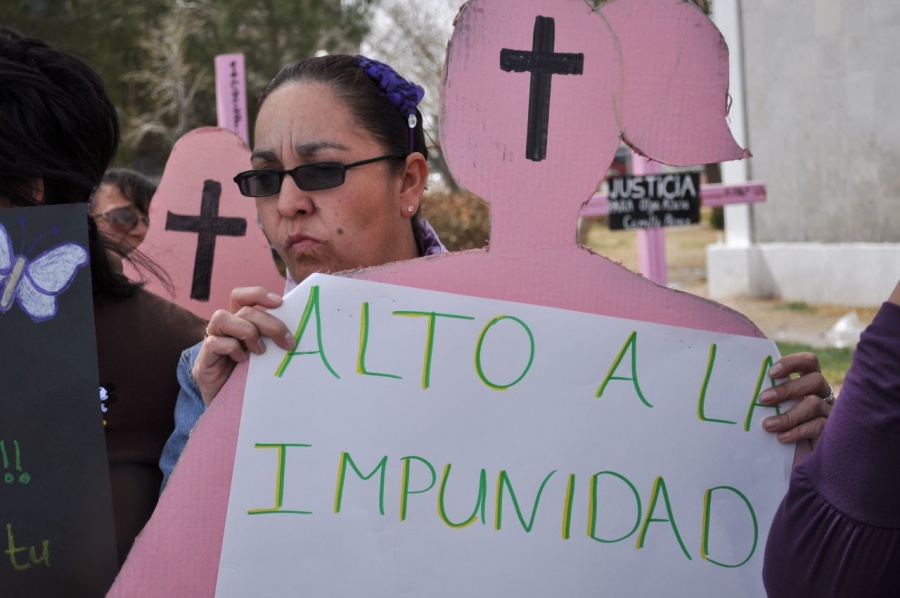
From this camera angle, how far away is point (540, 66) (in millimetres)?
1326

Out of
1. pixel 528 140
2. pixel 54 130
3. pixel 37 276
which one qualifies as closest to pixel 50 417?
pixel 37 276

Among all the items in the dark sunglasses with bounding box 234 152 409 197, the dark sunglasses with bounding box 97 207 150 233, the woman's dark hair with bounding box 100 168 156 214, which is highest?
the woman's dark hair with bounding box 100 168 156 214

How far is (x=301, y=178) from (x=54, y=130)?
389 mm

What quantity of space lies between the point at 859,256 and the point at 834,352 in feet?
7.45

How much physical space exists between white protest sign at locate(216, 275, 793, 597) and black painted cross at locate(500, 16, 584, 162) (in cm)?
24

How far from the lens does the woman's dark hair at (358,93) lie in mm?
1702

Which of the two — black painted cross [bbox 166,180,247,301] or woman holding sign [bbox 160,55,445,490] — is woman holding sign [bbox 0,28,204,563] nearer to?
woman holding sign [bbox 160,55,445,490]

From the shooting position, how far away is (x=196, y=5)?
18188 mm

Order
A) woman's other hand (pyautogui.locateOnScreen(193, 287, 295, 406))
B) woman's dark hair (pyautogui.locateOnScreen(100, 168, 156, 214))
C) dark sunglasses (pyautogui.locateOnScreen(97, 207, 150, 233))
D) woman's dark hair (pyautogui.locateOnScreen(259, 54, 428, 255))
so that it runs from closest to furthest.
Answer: woman's other hand (pyautogui.locateOnScreen(193, 287, 295, 406))
woman's dark hair (pyautogui.locateOnScreen(259, 54, 428, 255))
dark sunglasses (pyautogui.locateOnScreen(97, 207, 150, 233))
woman's dark hair (pyautogui.locateOnScreen(100, 168, 156, 214))

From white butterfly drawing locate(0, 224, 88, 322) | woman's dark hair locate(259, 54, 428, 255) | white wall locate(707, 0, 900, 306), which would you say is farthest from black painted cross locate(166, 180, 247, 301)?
white wall locate(707, 0, 900, 306)

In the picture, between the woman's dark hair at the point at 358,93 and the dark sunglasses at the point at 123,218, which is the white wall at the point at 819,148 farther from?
the woman's dark hair at the point at 358,93

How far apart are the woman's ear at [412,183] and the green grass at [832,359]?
4151 mm

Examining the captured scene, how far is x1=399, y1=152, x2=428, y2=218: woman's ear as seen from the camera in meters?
1.75

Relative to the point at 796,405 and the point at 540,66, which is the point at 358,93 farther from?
the point at 796,405
